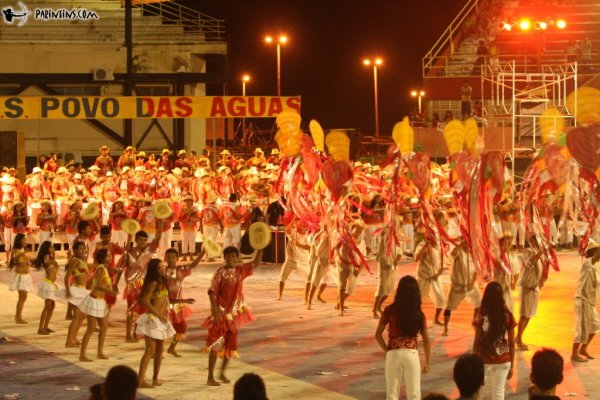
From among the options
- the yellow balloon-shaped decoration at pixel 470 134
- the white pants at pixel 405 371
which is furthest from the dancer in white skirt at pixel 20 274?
the white pants at pixel 405 371

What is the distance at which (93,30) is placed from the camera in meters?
41.0

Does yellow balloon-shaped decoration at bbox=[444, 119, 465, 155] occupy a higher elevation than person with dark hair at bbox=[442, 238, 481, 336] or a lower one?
higher

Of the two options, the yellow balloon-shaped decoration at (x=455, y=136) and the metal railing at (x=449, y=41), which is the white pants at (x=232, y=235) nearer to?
the yellow balloon-shaped decoration at (x=455, y=136)

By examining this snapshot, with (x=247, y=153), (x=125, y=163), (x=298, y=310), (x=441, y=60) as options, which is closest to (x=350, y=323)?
(x=298, y=310)

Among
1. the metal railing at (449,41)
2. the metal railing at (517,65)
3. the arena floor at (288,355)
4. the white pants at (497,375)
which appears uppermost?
→ the metal railing at (449,41)

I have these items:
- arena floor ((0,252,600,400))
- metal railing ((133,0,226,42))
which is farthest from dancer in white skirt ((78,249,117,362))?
metal railing ((133,0,226,42))

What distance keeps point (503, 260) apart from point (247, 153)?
2893 centimetres

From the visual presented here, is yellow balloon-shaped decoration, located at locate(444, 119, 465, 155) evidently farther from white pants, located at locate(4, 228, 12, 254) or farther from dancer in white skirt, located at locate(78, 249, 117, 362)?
white pants, located at locate(4, 228, 12, 254)

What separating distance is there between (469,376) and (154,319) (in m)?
5.68

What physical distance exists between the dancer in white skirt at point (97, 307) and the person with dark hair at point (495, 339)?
512 centimetres

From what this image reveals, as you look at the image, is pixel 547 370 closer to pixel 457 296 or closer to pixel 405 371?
pixel 405 371

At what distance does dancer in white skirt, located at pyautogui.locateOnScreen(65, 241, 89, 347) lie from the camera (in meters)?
14.5

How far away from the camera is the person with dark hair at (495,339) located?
10227 millimetres

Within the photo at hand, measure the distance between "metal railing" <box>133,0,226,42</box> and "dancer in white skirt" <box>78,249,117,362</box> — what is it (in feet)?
91.2
